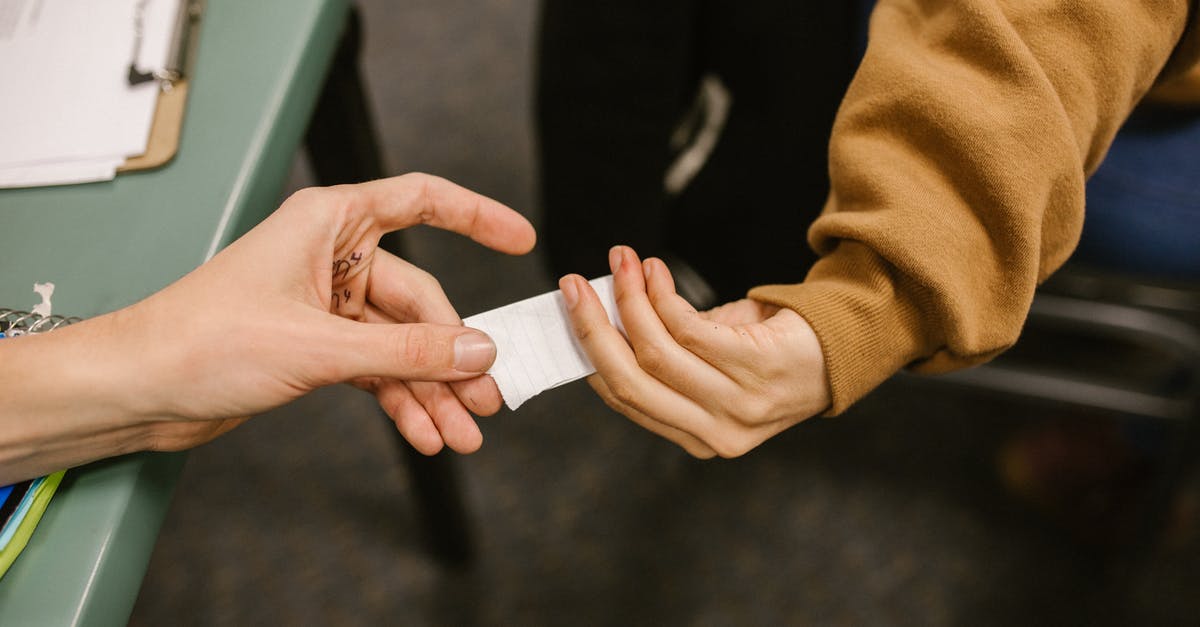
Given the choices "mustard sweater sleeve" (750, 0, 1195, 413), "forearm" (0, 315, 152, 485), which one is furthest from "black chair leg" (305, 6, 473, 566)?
"mustard sweater sleeve" (750, 0, 1195, 413)

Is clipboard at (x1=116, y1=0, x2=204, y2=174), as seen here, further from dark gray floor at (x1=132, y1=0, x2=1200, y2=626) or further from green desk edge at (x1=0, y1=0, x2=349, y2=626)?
dark gray floor at (x1=132, y1=0, x2=1200, y2=626)

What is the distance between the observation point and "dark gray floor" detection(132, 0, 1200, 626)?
3.54 feet

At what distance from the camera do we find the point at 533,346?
58 centimetres

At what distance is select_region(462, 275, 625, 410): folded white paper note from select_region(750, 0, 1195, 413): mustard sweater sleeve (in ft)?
0.51

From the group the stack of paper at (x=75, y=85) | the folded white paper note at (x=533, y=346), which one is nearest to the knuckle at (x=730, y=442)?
the folded white paper note at (x=533, y=346)

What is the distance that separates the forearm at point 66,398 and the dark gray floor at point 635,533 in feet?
2.37

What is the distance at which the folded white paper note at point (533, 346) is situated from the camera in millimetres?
576

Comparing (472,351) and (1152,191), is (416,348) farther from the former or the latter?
(1152,191)

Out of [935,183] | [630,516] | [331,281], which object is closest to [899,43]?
[935,183]

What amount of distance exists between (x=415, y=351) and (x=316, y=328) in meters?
0.06

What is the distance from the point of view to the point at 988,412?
123 centimetres

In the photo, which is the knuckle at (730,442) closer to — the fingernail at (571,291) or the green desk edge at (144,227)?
the fingernail at (571,291)

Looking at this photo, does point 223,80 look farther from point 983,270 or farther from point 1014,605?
point 1014,605

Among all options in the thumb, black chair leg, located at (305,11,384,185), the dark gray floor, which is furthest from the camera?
the dark gray floor
